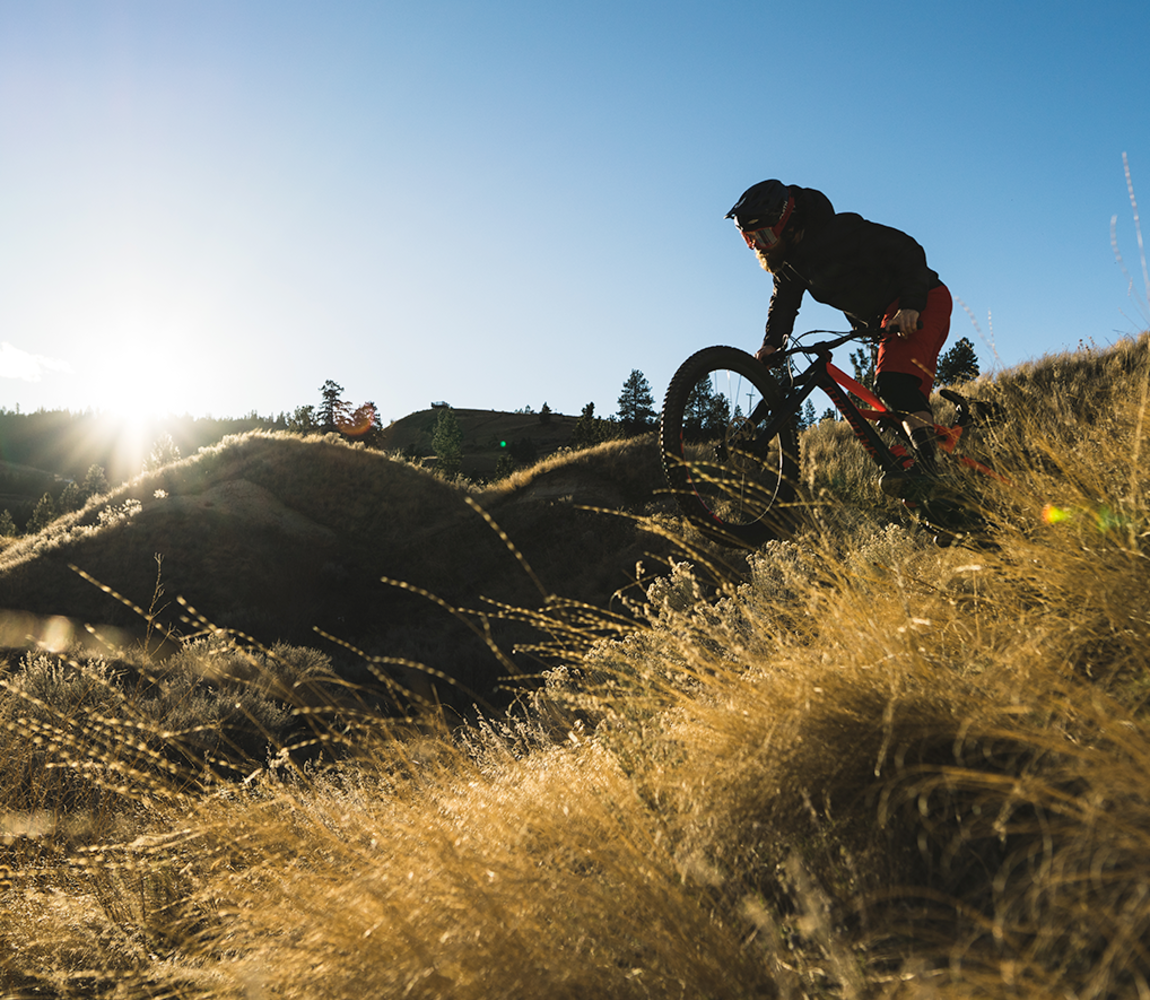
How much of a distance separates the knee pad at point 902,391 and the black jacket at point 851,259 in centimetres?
49

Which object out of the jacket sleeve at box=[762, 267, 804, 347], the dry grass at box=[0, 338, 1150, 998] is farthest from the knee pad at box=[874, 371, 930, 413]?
the dry grass at box=[0, 338, 1150, 998]

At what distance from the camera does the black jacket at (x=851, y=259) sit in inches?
177

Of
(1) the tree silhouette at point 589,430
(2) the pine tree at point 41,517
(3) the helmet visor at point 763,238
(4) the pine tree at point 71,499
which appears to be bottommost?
(2) the pine tree at point 41,517

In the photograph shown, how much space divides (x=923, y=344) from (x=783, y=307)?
1.02m

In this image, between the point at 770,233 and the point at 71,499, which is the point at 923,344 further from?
the point at 71,499

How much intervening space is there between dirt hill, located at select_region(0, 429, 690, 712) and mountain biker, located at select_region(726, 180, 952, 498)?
899cm

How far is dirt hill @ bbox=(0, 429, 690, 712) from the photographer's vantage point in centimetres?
1477

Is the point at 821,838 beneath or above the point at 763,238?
beneath

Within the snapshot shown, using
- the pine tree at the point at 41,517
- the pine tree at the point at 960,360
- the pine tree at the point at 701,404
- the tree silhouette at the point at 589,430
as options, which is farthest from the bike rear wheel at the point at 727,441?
the pine tree at the point at 41,517

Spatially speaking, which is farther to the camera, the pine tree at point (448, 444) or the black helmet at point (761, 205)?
the pine tree at point (448, 444)

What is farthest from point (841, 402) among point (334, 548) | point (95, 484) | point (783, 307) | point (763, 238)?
point (95, 484)

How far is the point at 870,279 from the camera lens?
4.58 m

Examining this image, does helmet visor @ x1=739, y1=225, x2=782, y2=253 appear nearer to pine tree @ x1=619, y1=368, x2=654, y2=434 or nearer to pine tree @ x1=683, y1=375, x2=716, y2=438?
pine tree @ x1=683, y1=375, x2=716, y2=438

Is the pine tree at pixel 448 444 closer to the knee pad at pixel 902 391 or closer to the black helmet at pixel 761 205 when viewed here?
the black helmet at pixel 761 205
